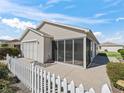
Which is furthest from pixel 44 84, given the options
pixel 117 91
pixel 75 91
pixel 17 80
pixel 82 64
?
pixel 82 64

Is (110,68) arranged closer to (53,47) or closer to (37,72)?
(37,72)

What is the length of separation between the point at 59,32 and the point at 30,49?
6.27 metres

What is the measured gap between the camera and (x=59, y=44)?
20.7 metres

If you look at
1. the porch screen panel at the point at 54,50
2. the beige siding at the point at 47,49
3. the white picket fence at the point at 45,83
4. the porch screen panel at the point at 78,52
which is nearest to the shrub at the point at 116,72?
the white picket fence at the point at 45,83

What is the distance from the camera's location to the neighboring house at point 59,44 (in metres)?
17.0

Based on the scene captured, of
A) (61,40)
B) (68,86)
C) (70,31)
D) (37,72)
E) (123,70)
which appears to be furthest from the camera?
(61,40)

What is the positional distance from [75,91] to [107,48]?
83.4 metres

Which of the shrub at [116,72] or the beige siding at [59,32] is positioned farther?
the beige siding at [59,32]

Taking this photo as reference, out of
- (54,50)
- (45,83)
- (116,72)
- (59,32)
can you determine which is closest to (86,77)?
(116,72)

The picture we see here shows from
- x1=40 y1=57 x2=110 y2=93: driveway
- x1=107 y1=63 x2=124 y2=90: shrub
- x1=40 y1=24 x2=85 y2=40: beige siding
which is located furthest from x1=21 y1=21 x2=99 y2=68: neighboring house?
x1=107 y1=63 x2=124 y2=90: shrub

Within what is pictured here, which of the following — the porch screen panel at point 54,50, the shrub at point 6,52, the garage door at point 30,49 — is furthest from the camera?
the shrub at point 6,52

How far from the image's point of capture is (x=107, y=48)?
8431 centimetres

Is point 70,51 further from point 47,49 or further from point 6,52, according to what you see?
point 6,52

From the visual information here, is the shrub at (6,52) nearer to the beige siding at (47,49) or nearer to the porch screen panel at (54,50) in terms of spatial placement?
the beige siding at (47,49)
